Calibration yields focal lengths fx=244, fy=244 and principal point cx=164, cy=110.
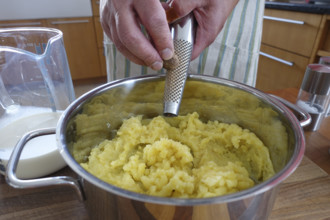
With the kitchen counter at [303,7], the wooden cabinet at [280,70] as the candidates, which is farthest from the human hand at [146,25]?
the wooden cabinet at [280,70]

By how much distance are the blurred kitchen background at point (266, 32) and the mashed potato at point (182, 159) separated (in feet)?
5.31

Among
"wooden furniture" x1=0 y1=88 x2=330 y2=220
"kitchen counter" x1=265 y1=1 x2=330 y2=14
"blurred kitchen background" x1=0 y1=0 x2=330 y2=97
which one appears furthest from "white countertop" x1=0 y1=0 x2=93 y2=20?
"wooden furniture" x1=0 y1=88 x2=330 y2=220

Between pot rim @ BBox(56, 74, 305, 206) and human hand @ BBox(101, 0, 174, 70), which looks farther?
human hand @ BBox(101, 0, 174, 70)

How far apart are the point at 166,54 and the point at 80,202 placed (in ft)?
1.42

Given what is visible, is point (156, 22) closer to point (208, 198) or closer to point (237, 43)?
point (208, 198)

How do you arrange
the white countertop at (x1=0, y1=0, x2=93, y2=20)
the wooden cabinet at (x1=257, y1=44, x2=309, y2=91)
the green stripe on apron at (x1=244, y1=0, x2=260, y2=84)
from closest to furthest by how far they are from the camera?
the green stripe on apron at (x1=244, y1=0, x2=260, y2=84), the wooden cabinet at (x1=257, y1=44, x2=309, y2=91), the white countertop at (x1=0, y1=0, x2=93, y2=20)

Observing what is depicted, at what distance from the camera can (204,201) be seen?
1.17 ft

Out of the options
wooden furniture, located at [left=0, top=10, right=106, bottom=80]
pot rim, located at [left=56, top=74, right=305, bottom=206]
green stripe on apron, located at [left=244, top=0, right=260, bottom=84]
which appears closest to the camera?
pot rim, located at [left=56, top=74, right=305, bottom=206]

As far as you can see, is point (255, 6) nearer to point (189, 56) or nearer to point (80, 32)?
point (189, 56)

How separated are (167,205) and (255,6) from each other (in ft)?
3.13

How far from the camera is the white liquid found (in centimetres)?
67

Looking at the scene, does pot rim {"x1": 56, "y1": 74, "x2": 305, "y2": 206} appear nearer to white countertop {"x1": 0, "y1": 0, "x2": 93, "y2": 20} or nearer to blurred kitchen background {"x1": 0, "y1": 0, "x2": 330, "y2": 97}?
blurred kitchen background {"x1": 0, "y1": 0, "x2": 330, "y2": 97}

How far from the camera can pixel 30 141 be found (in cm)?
71

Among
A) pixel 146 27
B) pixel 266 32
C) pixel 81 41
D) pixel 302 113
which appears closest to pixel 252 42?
pixel 302 113
